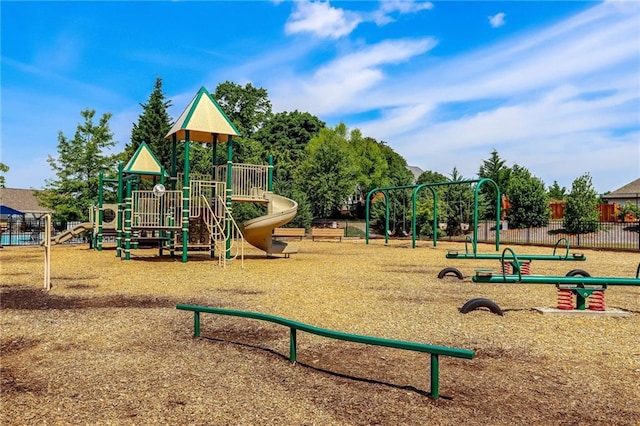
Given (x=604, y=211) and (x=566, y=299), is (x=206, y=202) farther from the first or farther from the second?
(x=604, y=211)

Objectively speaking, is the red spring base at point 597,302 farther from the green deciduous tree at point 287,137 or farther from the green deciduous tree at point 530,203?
the green deciduous tree at point 287,137

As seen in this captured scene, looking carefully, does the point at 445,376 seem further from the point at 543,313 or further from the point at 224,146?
the point at 224,146

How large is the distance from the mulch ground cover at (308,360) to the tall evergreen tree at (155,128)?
31461mm

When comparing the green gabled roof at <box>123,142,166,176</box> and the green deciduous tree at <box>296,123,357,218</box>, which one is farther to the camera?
the green deciduous tree at <box>296,123,357,218</box>

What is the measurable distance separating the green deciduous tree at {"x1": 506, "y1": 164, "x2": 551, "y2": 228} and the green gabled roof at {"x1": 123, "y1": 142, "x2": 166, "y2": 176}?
83.5 ft

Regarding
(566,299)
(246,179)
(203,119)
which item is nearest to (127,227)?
(246,179)

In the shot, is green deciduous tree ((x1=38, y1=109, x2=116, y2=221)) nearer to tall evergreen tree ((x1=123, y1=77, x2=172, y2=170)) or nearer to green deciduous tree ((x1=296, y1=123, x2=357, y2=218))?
tall evergreen tree ((x1=123, y1=77, x2=172, y2=170))

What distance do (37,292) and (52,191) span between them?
26192mm

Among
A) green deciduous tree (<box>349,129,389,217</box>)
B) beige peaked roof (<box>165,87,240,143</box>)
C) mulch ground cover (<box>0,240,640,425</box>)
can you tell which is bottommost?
mulch ground cover (<box>0,240,640,425</box>)

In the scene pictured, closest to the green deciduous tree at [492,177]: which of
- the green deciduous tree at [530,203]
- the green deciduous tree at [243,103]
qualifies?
the green deciduous tree at [530,203]

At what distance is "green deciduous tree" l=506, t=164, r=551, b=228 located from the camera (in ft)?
121

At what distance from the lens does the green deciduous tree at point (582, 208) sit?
106 ft

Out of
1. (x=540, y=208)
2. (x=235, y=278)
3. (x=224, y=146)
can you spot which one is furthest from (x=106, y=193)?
(x=540, y=208)

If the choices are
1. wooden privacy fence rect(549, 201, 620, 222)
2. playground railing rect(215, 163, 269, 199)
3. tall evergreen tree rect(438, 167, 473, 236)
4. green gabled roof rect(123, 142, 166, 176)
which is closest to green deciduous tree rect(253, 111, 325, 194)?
tall evergreen tree rect(438, 167, 473, 236)
